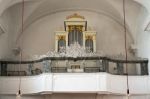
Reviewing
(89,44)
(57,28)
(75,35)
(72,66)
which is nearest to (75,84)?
(72,66)

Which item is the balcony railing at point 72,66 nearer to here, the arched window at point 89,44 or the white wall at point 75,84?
the white wall at point 75,84

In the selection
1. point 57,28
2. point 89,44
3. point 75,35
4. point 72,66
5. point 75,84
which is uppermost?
point 57,28

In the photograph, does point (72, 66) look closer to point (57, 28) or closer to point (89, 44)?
point (89, 44)

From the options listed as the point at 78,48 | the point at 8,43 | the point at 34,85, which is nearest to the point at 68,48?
the point at 78,48

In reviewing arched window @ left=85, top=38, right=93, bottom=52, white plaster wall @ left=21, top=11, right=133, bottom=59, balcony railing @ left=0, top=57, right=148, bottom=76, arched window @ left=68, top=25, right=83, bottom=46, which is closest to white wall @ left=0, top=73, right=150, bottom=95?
balcony railing @ left=0, top=57, right=148, bottom=76

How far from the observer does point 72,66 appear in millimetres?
15031

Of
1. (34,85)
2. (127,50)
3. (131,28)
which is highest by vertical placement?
(131,28)

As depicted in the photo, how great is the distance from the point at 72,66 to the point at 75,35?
1941mm

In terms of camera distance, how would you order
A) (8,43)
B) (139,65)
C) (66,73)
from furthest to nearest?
1. (8,43)
2. (139,65)
3. (66,73)

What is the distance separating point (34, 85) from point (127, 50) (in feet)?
17.3

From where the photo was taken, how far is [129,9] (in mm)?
16688

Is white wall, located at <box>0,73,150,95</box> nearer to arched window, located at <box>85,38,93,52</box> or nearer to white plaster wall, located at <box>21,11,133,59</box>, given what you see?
arched window, located at <box>85,38,93,52</box>

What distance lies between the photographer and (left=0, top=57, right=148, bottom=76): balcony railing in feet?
48.9

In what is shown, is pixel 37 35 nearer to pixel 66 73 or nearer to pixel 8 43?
pixel 8 43
